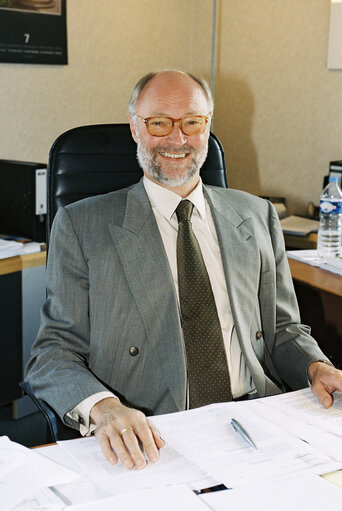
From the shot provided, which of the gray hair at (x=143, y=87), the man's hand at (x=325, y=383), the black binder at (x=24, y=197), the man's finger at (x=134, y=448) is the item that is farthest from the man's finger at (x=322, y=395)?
the black binder at (x=24, y=197)

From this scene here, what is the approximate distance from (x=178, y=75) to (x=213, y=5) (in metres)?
2.09

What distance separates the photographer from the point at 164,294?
146 cm

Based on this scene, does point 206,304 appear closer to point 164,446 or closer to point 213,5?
point 164,446

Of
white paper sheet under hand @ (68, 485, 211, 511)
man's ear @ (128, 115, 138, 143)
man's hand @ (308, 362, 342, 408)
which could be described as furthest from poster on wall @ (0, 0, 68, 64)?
white paper sheet under hand @ (68, 485, 211, 511)

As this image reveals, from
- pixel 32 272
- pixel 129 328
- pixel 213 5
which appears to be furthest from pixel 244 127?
pixel 129 328

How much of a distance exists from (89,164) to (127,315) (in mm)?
475

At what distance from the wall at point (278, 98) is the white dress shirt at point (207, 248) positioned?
1.74 meters

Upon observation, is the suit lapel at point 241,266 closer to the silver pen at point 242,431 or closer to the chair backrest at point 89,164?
the chair backrest at point 89,164

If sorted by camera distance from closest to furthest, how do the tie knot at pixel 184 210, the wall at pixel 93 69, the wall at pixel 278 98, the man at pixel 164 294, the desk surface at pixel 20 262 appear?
the man at pixel 164 294 < the tie knot at pixel 184 210 < the desk surface at pixel 20 262 < the wall at pixel 93 69 < the wall at pixel 278 98

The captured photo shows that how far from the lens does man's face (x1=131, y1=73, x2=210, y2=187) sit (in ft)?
5.22

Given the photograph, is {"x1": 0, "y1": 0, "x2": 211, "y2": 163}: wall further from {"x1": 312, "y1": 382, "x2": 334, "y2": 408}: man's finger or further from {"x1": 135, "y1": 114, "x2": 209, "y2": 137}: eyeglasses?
{"x1": 312, "y1": 382, "x2": 334, "y2": 408}: man's finger

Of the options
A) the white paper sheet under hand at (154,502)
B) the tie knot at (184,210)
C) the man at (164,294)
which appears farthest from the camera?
the tie knot at (184,210)

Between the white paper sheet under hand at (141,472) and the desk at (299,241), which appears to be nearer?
the white paper sheet under hand at (141,472)

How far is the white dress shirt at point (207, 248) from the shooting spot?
4.98 ft
